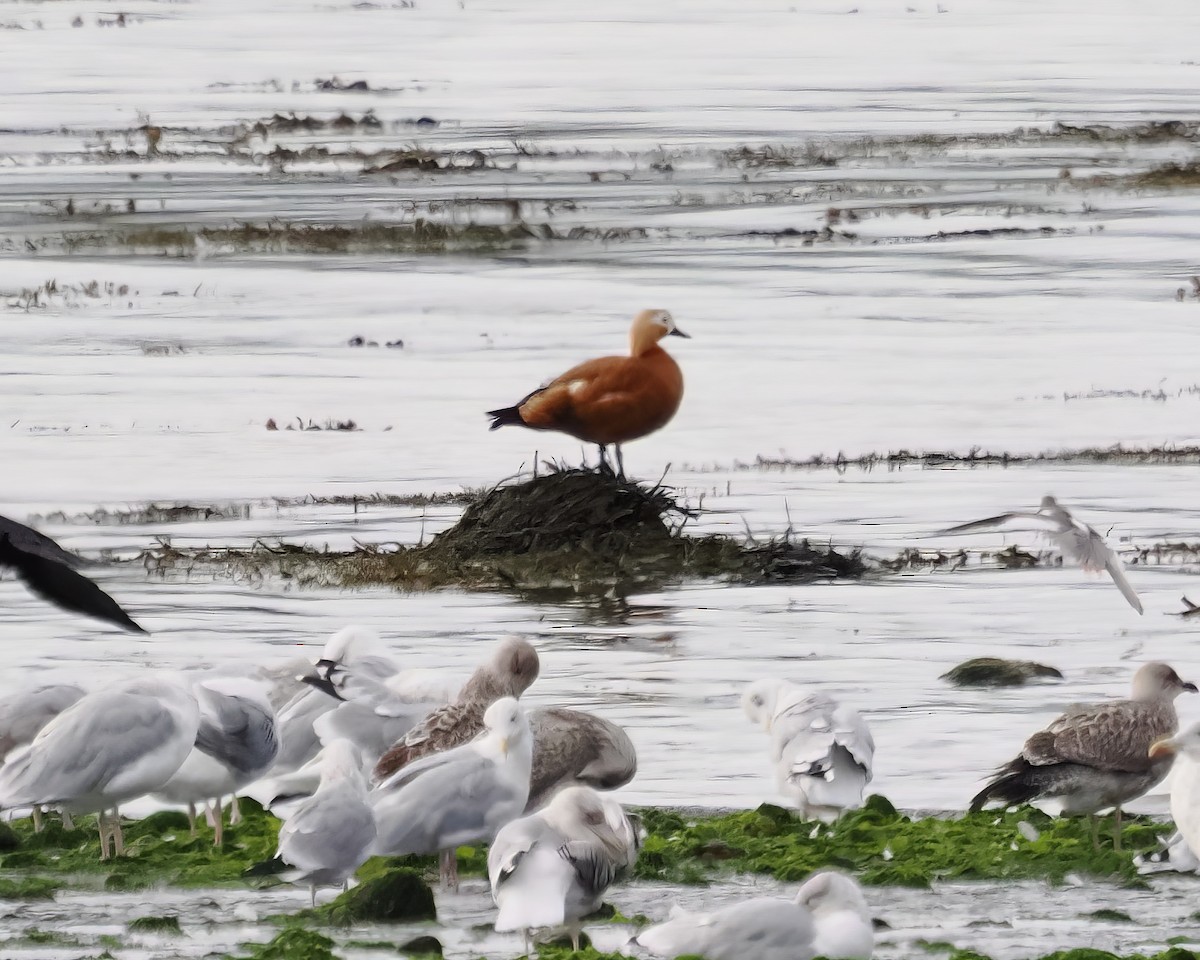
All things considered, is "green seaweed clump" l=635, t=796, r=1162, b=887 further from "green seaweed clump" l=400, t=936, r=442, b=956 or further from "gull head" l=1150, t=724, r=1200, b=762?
"green seaweed clump" l=400, t=936, r=442, b=956

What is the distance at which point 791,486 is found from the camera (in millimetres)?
17531

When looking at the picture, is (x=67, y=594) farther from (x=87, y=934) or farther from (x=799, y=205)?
(x=799, y=205)

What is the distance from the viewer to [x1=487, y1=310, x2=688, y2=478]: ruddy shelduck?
16.4 metres

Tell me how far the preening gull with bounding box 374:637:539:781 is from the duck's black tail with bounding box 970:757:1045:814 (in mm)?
1675

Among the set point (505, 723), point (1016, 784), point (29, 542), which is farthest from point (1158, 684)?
point (29, 542)

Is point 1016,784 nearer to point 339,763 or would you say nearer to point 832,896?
point 832,896

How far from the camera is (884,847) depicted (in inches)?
343

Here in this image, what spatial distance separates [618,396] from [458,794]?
8291 millimetres

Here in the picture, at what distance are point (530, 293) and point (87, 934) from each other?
20748mm

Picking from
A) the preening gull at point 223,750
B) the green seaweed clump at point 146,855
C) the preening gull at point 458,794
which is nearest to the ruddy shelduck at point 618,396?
the green seaweed clump at point 146,855

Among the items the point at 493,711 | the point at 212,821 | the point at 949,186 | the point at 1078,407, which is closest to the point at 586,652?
the point at 212,821

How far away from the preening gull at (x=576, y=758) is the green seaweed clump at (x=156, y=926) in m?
1.83

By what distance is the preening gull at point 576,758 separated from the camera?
9.25m

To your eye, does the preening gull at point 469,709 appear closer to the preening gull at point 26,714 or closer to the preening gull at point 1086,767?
the preening gull at point 26,714
